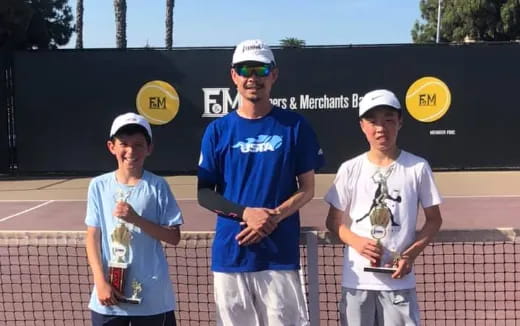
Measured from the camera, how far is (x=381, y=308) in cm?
289

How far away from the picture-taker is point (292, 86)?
15031 mm

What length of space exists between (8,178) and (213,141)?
A: 13782 millimetres

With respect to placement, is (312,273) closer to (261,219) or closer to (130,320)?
(261,219)

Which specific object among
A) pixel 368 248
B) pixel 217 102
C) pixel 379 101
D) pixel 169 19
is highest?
pixel 169 19

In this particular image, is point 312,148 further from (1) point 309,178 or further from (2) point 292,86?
(2) point 292,86

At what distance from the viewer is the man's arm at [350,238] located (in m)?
2.79

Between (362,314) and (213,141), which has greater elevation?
(213,141)

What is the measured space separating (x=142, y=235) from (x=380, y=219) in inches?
44.6

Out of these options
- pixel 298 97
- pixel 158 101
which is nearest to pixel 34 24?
pixel 158 101

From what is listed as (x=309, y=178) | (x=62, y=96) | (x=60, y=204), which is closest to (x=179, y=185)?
(x=60, y=204)

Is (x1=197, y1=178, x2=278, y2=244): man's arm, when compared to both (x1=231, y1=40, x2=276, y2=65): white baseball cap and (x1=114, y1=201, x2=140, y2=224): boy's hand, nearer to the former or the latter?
(x1=114, y1=201, x2=140, y2=224): boy's hand

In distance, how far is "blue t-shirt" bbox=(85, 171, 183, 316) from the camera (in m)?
2.84

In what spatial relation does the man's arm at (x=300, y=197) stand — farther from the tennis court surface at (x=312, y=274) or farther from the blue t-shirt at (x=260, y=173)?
the tennis court surface at (x=312, y=274)

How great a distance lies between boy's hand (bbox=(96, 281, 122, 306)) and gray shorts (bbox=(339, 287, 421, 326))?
43.2 inches
